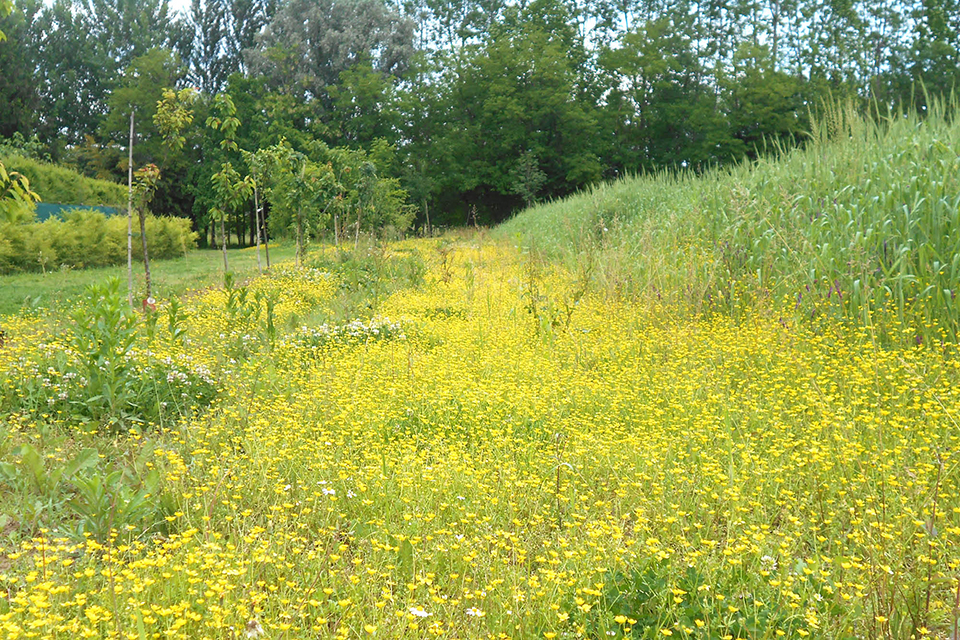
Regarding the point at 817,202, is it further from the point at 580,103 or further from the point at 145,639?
the point at 580,103

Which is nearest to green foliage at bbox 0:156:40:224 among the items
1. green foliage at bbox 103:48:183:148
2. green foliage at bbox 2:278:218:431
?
green foliage at bbox 2:278:218:431

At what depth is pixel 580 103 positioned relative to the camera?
38.2 m

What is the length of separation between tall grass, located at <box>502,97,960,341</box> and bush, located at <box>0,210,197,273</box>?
11.3m

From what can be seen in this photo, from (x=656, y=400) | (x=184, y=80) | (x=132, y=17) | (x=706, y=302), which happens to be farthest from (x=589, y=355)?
(x=132, y=17)

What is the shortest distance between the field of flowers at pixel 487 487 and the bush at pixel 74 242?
441 inches

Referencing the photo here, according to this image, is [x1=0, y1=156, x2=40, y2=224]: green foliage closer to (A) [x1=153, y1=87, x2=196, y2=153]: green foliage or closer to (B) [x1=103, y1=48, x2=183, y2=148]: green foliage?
(A) [x1=153, y1=87, x2=196, y2=153]: green foliage

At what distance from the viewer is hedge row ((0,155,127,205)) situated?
75.9 feet

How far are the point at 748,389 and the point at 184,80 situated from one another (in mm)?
48449

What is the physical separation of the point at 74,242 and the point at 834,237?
703 inches

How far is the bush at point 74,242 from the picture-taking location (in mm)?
15828

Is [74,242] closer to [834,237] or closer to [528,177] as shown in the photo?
[834,237]

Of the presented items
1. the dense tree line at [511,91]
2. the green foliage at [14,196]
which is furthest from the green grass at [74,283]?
the dense tree line at [511,91]

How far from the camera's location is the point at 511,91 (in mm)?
37375

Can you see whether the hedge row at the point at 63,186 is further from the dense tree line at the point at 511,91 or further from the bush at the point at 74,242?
the dense tree line at the point at 511,91
